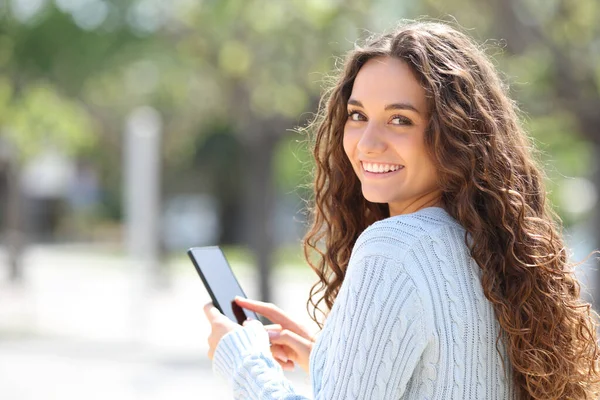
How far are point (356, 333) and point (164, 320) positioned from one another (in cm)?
1147

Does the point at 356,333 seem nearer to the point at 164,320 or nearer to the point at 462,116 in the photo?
the point at 462,116

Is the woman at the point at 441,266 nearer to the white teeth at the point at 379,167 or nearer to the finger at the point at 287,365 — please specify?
the white teeth at the point at 379,167

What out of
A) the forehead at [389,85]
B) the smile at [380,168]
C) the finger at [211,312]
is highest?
the forehead at [389,85]

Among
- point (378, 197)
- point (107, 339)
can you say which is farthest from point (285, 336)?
point (107, 339)

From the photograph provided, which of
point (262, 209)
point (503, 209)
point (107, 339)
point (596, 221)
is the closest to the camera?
point (503, 209)

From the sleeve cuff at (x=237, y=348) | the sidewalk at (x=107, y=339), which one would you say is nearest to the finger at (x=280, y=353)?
the sleeve cuff at (x=237, y=348)

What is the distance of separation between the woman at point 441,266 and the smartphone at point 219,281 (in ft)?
0.57

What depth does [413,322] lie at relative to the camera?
1685 millimetres

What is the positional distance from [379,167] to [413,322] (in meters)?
0.38

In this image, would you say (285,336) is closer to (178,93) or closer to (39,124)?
(178,93)

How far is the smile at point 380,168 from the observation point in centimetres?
190

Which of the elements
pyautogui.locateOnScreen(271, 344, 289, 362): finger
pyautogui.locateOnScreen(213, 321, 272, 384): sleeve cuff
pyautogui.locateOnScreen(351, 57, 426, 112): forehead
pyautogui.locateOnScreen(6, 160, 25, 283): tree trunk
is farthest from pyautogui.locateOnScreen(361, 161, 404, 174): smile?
pyautogui.locateOnScreen(6, 160, 25, 283): tree trunk

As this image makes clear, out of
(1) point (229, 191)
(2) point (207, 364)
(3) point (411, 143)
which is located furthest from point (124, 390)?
(1) point (229, 191)

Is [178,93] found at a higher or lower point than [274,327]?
higher
